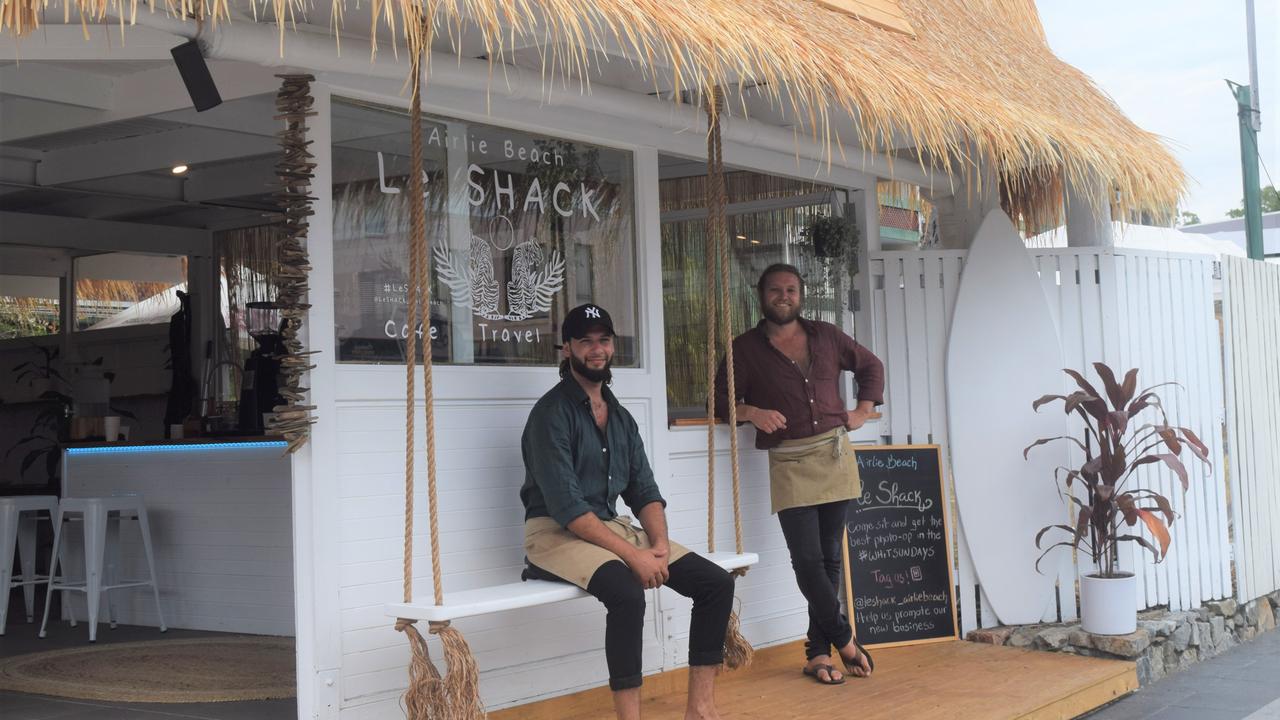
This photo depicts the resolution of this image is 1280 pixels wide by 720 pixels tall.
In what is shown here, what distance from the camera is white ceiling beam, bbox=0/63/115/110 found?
5109 millimetres

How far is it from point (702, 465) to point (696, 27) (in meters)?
2.13

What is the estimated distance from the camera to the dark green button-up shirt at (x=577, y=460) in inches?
167

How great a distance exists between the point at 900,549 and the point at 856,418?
3.26ft

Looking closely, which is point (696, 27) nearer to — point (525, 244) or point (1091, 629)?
point (525, 244)

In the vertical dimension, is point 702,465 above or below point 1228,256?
below

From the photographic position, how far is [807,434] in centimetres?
549

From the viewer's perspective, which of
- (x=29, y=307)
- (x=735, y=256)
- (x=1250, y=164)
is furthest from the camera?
(x=1250, y=164)

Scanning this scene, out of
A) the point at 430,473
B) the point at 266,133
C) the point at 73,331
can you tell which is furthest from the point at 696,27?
the point at 73,331

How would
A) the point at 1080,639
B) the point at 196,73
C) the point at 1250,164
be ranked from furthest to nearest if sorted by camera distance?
the point at 1250,164 < the point at 1080,639 < the point at 196,73

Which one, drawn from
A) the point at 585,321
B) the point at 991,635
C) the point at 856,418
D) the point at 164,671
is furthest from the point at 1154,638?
the point at 164,671

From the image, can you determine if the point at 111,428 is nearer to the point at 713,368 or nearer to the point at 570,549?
the point at 713,368

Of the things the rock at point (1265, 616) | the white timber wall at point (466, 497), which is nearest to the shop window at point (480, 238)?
the white timber wall at point (466, 497)

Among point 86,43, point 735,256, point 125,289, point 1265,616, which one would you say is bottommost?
point 1265,616

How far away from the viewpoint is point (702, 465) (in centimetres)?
561
